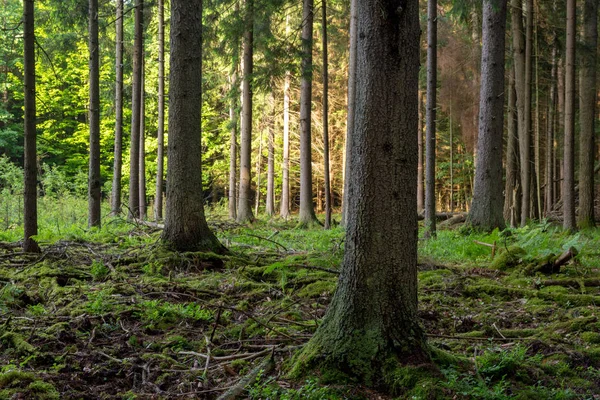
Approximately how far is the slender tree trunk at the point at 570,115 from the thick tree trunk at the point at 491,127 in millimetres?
1504

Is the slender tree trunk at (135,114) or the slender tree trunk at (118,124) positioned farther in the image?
the slender tree trunk at (135,114)

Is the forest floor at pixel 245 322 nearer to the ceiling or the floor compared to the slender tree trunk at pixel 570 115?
nearer to the floor

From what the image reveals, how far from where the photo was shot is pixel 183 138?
8.00 metres

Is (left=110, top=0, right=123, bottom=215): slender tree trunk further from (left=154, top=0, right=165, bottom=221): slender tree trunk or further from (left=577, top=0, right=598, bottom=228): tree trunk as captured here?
(left=577, top=0, right=598, bottom=228): tree trunk

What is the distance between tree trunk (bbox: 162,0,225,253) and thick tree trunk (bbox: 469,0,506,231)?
645 centimetres

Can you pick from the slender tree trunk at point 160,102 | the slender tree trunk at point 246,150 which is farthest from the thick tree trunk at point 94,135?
the slender tree trunk at point 160,102

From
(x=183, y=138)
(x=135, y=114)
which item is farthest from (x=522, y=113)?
(x=135, y=114)

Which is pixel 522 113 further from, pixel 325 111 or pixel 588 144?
pixel 325 111

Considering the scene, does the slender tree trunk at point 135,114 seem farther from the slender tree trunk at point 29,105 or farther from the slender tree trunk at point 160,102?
the slender tree trunk at point 29,105

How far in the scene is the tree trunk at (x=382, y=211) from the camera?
355cm

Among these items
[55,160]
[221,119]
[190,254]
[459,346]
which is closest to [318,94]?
[221,119]

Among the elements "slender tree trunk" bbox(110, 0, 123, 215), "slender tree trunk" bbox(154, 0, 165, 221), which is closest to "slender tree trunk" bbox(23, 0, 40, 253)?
"slender tree trunk" bbox(110, 0, 123, 215)

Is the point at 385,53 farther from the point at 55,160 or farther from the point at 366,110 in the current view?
the point at 55,160

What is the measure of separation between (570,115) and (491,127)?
72.8 inches
